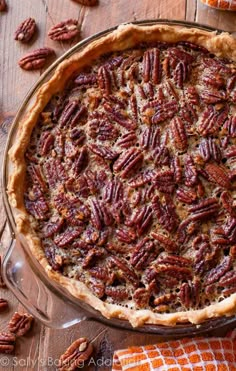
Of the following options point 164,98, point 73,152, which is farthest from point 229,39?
point 73,152

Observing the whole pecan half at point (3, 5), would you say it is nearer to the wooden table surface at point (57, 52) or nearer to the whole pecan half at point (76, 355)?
the wooden table surface at point (57, 52)

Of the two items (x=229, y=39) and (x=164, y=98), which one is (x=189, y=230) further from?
(x=229, y=39)

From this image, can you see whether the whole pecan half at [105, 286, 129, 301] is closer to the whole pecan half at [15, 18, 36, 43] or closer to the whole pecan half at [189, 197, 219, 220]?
the whole pecan half at [189, 197, 219, 220]

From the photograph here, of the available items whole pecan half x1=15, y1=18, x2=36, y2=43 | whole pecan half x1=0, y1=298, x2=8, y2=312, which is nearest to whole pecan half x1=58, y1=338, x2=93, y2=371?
whole pecan half x1=0, y1=298, x2=8, y2=312

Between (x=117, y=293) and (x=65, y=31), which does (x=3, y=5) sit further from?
(x=117, y=293)

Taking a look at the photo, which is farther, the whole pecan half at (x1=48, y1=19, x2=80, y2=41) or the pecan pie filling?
the whole pecan half at (x1=48, y1=19, x2=80, y2=41)

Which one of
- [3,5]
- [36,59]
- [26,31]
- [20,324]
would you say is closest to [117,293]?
[20,324]
